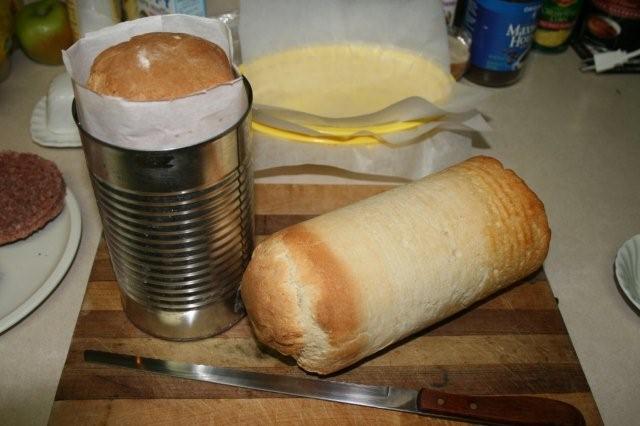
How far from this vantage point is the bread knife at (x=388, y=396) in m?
0.80

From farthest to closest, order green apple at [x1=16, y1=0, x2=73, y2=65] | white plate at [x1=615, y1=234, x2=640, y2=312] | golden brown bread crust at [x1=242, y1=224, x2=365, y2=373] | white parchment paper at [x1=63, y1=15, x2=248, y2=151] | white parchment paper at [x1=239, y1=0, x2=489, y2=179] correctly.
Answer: green apple at [x1=16, y1=0, x2=73, y2=65], white parchment paper at [x1=239, y1=0, x2=489, y2=179], white plate at [x1=615, y1=234, x2=640, y2=312], golden brown bread crust at [x1=242, y1=224, x2=365, y2=373], white parchment paper at [x1=63, y1=15, x2=248, y2=151]

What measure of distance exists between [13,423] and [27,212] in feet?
1.25

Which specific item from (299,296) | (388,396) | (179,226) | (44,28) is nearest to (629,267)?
(388,396)

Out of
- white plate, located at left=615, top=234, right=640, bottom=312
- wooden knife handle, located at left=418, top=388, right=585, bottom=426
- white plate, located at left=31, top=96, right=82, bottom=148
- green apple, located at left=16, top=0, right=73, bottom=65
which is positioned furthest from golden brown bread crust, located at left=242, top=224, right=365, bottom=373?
green apple, located at left=16, top=0, right=73, bottom=65

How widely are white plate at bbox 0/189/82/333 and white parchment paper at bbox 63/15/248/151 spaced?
38 cm

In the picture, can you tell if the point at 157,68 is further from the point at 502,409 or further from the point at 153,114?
the point at 502,409

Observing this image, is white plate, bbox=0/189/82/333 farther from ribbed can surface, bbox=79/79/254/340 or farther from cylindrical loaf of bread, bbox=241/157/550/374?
cylindrical loaf of bread, bbox=241/157/550/374

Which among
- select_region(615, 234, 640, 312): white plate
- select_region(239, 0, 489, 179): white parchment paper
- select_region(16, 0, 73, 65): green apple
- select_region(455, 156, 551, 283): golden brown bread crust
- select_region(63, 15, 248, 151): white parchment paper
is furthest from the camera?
select_region(16, 0, 73, 65): green apple

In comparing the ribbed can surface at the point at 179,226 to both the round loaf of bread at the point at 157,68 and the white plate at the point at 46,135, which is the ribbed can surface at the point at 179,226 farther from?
the white plate at the point at 46,135

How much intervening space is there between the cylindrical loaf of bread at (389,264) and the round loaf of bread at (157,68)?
0.84ft

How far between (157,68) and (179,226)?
0.21m

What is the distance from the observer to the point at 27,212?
1024 millimetres

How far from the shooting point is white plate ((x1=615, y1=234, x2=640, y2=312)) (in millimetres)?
1010

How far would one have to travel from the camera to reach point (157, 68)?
27.6 inches
